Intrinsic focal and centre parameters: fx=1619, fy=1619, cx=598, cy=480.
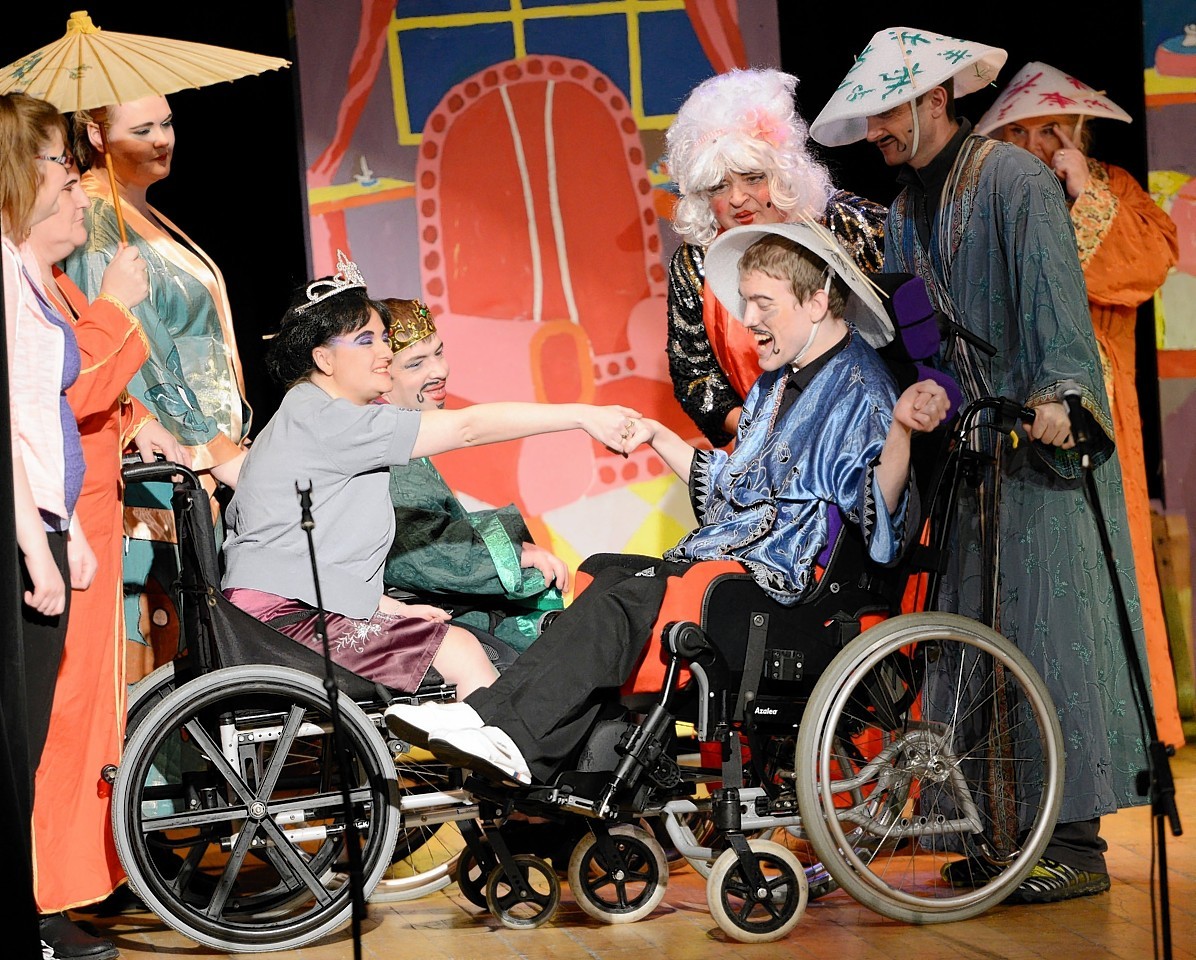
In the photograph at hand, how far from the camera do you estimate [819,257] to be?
333cm

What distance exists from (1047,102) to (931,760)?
2.11 metres

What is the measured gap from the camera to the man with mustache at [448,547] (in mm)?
3725

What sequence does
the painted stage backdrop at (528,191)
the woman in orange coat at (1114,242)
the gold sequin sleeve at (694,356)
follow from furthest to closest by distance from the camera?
1. the painted stage backdrop at (528,191)
2. the woman in orange coat at (1114,242)
3. the gold sequin sleeve at (694,356)

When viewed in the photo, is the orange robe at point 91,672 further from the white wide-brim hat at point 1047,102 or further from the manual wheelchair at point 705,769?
the white wide-brim hat at point 1047,102

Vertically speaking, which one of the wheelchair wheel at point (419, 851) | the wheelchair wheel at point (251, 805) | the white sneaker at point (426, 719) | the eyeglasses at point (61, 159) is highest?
the eyeglasses at point (61, 159)

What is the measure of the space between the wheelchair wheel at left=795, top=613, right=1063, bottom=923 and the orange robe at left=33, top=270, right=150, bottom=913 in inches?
53.4

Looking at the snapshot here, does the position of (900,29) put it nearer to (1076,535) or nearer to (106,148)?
(1076,535)

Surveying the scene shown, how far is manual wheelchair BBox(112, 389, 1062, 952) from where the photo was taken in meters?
3.00

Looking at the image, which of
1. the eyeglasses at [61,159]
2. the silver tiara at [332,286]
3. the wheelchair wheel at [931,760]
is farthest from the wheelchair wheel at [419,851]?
the eyeglasses at [61,159]

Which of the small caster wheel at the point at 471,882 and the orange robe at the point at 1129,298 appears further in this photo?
the orange robe at the point at 1129,298

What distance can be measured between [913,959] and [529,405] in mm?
1287

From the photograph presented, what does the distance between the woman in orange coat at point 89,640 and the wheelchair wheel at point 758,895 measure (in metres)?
1.16

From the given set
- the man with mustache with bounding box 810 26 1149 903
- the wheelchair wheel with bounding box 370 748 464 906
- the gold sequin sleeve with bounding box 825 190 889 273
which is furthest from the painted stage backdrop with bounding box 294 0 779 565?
the man with mustache with bounding box 810 26 1149 903

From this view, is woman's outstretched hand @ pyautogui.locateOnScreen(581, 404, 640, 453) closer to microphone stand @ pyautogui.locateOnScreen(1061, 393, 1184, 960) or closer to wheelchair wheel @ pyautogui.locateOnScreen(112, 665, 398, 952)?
wheelchair wheel @ pyautogui.locateOnScreen(112, 665, 398, 952)
